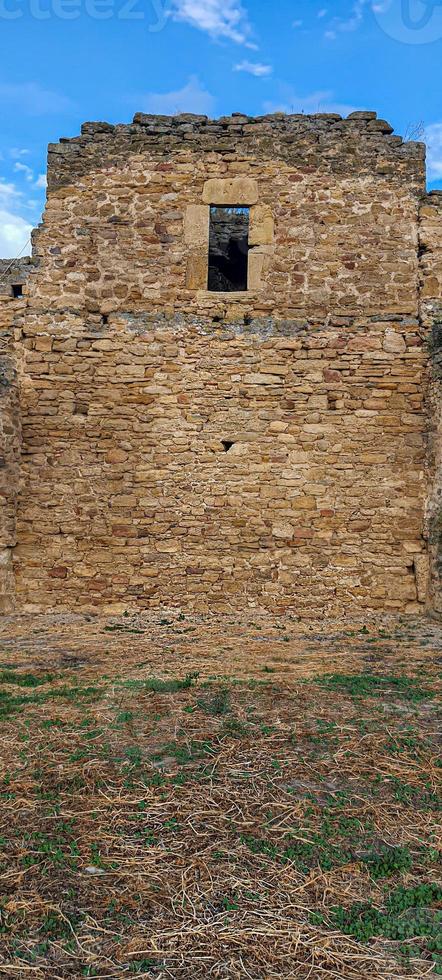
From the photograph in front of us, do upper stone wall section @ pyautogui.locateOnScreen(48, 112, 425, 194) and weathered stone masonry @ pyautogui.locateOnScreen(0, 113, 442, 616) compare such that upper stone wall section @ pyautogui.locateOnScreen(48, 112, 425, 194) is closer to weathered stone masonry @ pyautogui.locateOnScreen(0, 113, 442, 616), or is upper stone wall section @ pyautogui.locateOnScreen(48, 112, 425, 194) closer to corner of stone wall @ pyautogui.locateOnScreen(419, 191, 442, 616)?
weathered stone masonry @ pyautogui.locateOnScreen(0, 113, 442, 616)

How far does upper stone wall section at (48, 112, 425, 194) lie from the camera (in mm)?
8164

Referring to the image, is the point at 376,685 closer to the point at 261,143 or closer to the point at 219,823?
the point at 219,823

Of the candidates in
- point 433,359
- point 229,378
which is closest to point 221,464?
point 229,378

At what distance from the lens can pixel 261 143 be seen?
8.20 m

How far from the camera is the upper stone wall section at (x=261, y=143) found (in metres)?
8.16

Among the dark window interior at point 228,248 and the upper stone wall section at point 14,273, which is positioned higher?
the dark window interior at point 228,248

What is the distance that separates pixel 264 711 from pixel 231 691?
514mm

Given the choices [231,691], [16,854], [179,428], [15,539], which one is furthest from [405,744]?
[15,539]

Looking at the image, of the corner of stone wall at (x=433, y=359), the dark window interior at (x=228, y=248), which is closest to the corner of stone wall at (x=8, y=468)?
the dark window interior at (x=228, y=248)

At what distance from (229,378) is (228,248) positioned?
2.69 m

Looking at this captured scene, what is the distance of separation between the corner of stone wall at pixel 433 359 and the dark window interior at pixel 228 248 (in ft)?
8.28

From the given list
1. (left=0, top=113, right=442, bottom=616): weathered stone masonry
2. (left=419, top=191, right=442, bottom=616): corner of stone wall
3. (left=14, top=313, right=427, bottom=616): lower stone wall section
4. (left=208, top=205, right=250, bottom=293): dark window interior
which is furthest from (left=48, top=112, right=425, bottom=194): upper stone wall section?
(left=14, top=313, right=427, bottom=616): lower stone wall section

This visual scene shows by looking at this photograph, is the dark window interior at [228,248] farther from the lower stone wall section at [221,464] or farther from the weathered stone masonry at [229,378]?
the lower stone wall section at [221,464]

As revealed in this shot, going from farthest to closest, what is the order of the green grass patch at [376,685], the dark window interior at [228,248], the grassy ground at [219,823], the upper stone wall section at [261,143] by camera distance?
the dark window interior at [228,248] < the upper stone wall section at [261,143] < the green grass patch at [376,685] < the grassy ground at [219,823]
